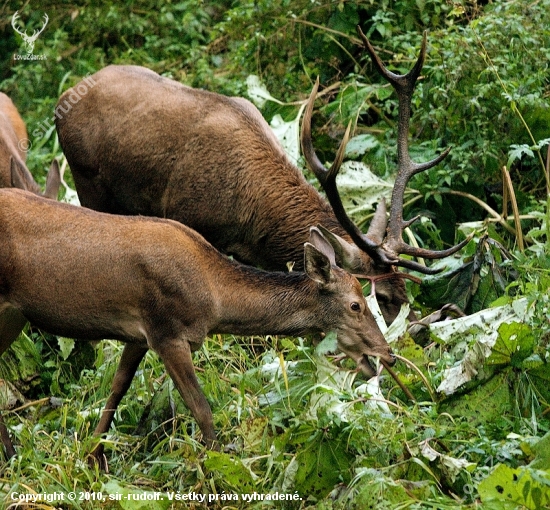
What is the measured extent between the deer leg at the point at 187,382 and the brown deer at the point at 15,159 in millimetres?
2135

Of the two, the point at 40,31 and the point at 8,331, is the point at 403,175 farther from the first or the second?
the point at 40,31

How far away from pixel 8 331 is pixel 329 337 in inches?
81.0

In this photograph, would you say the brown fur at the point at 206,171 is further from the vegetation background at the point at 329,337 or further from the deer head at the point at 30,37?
the deer head at the point at 30,37

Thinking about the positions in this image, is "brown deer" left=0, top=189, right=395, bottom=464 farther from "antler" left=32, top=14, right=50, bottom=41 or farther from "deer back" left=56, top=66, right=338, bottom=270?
"antler" left=32, top=14, right=50, bottom=41

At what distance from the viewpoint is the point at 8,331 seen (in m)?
7.70

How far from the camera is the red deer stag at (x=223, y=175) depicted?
8430 mm

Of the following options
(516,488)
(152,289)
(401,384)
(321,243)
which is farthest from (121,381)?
(516,488)

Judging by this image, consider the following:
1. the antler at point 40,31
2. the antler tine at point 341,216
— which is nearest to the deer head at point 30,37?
the antler at point 40,31

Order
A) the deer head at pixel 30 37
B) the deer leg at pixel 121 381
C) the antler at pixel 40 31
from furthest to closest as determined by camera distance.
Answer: the antler at pixel 40 31 < the deer head at pixel 30 37 < the deer leg at pixel 121 381

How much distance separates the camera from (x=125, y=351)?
776 cm

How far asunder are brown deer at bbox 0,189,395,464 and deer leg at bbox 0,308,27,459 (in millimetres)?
92

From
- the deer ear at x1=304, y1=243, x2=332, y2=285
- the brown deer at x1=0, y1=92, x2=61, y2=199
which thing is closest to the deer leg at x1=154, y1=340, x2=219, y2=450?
the deer ear at x1=304, y1=243, x2=332, y2=285

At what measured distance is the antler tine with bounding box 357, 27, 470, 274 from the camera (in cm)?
809

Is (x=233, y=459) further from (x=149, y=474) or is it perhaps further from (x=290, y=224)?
(x=290, y=224)
